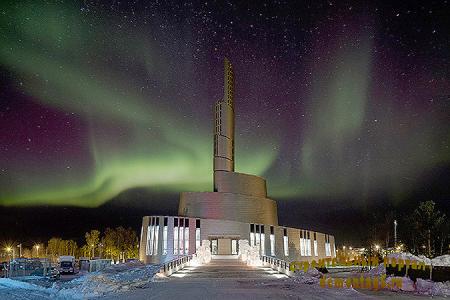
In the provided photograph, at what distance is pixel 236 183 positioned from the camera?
83.6 metres

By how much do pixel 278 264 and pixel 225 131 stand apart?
5290cm

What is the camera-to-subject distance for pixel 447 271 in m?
29.8

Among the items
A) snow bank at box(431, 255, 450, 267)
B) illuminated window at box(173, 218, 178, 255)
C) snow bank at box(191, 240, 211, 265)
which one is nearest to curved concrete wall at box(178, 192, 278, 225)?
illuminated window at box(173, 218, 178, 255)

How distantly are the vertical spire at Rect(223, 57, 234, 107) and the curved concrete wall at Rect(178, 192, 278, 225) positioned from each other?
1825 centimetres

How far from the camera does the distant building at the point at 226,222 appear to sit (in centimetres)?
7569

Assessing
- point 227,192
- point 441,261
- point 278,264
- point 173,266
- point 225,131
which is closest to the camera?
point 173,266

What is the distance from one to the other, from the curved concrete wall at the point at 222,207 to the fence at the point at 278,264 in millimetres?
38124

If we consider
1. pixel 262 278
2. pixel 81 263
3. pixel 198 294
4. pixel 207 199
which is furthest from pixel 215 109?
pixel 198 294

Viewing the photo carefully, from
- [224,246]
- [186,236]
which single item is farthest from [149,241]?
[224,246]

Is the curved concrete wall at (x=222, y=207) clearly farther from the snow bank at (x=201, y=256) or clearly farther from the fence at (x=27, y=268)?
the fence at (x=27, y=268)

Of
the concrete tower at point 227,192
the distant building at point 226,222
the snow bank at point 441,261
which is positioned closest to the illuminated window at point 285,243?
the distant building at point 226,222

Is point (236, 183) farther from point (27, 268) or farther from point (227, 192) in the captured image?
point (27, 268)

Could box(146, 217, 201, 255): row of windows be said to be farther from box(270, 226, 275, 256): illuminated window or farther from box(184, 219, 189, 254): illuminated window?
box(270, 226, 275, 256): illuminated window

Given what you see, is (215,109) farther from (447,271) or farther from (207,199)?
(447,271)
